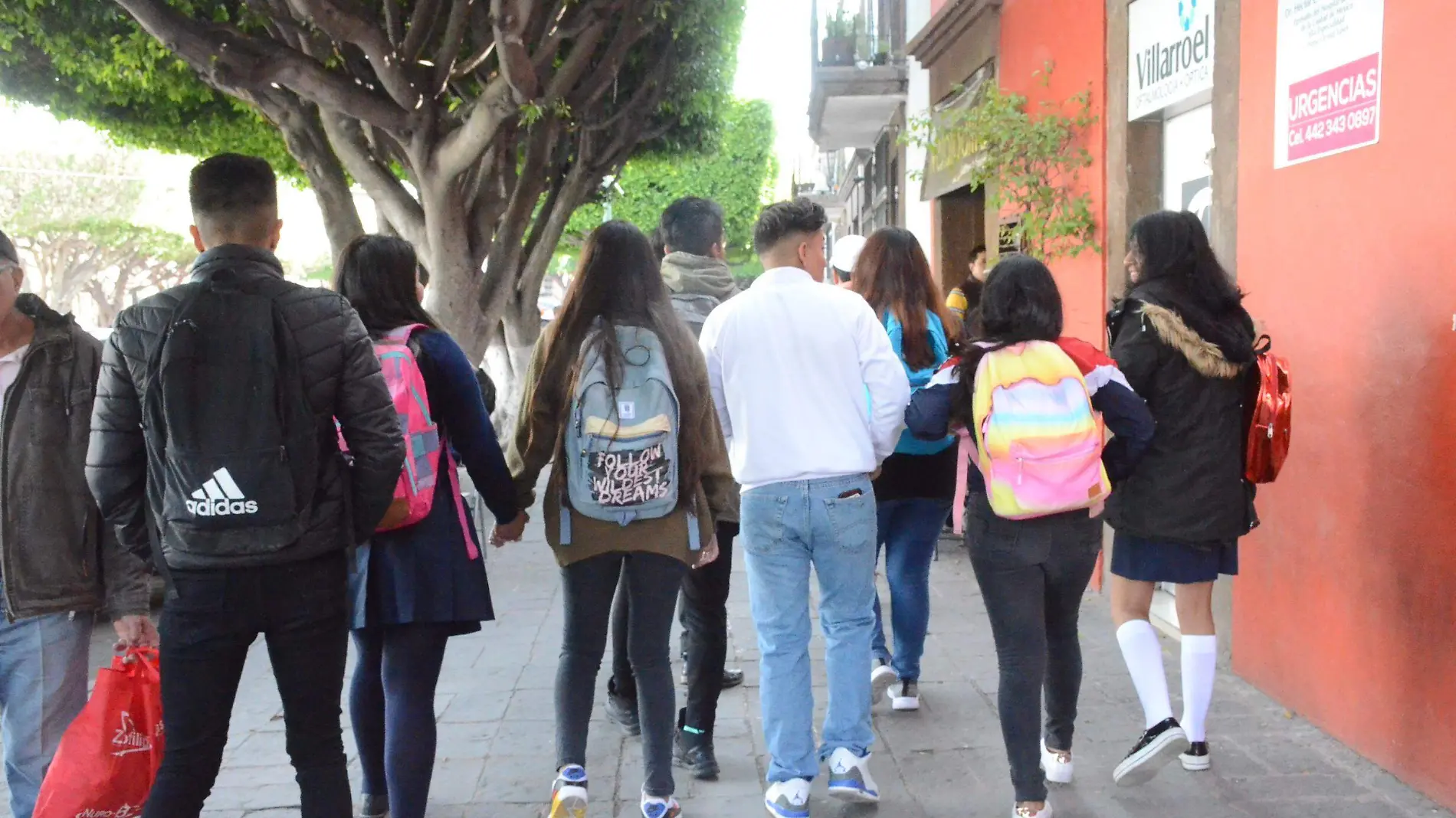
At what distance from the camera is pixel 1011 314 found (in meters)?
3.75

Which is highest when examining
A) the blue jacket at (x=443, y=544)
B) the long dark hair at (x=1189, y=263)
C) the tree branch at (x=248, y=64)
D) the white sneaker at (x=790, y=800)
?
the tree branch at (x=248, y=64)

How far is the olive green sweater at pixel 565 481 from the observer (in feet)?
12.1

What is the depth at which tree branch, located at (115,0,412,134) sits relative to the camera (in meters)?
9.26

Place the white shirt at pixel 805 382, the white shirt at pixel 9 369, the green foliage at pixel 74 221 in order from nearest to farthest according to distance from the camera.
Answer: the white shirt at pixel 9 369
the white shirt at pixel 805 382
the green foliage at pixel 74 221

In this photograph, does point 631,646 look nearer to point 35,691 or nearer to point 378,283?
point 378,283

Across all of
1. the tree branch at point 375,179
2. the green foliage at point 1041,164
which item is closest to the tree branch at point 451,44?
the tree branch at point 375,179

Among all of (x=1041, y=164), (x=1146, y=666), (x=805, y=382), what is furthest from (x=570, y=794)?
(x=1041, y=164)

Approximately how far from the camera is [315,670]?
292 centimetres

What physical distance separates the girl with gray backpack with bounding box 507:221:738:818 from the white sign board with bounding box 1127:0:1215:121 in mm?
3365

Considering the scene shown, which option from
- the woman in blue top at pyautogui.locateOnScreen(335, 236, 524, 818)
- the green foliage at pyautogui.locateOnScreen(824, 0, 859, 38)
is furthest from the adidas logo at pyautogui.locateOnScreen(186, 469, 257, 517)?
the green foliage at pyautogui.locateOnScreen(824, 0, 859, 38)

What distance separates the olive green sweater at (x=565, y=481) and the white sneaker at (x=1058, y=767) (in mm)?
1381

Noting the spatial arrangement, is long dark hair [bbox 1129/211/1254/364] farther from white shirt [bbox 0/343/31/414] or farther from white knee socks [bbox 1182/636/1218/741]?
white shirt [bbox 0/343/31/414]

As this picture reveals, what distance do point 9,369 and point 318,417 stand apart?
98 cm

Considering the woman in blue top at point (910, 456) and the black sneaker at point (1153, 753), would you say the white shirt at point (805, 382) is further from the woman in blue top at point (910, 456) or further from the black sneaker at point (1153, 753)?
the black sneaker at point (1153, 753)
